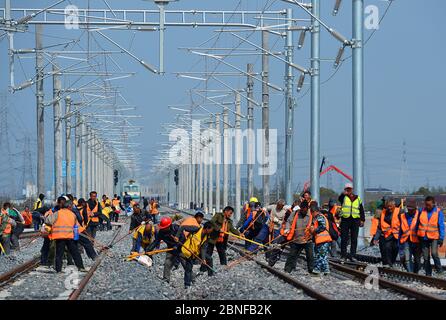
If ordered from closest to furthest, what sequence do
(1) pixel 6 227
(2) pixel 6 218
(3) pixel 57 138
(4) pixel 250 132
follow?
(2) pixel 6 218 → (1) pixel 6 227 → (3) pixel 57 138 → (4) pixel 250 132

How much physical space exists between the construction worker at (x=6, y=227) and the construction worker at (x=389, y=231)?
10.9 m

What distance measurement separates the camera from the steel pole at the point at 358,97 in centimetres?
3319

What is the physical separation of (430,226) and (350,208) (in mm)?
5407

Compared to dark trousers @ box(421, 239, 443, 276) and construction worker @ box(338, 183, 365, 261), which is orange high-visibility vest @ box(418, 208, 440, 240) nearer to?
dark trousers @ box(421, 239, 443, 276)

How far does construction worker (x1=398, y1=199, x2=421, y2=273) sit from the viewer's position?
2356 centimetres

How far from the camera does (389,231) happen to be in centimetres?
2542

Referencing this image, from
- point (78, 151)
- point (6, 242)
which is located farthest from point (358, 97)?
point (78, 151)

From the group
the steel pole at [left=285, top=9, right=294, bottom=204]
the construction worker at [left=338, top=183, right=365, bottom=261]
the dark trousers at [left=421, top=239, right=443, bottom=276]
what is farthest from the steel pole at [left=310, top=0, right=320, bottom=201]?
the dark trousers at [left=421, top=239, right=443, bottom=276]

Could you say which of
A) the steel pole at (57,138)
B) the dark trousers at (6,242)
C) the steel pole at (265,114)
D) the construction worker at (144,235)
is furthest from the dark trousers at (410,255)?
the steel pole at (57,138)

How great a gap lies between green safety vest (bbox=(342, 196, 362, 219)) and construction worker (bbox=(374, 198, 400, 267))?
1826mm

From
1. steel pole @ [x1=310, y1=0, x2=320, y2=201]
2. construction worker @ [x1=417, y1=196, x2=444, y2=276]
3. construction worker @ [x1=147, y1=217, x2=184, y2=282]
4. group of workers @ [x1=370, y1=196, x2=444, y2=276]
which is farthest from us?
steel pole @ [x1=310, y1=0, x2=320, y2=201]

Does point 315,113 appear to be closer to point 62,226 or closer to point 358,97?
point 358,97

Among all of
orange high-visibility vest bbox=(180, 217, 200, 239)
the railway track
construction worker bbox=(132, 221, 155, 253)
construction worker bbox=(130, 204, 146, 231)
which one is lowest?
A: the railway track
